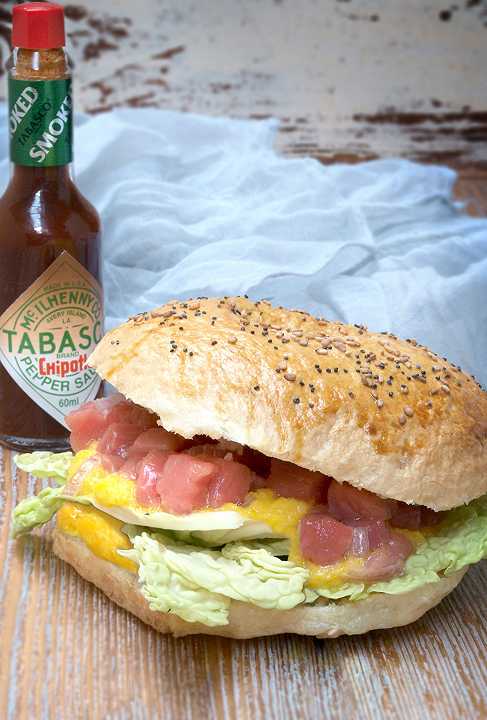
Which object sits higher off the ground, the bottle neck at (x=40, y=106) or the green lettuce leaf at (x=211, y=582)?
the bottle neck at (x=40, y=106)

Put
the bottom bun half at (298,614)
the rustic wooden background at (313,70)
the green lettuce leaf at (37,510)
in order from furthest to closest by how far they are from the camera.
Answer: the rustic wooden background at (313,70)
the green lettuce leaf at (37,510)
the bottom bun half at (298,614)

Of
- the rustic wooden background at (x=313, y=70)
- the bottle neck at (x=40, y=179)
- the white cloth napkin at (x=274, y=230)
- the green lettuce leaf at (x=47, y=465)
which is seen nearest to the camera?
the green lettuce leaf at (x=47, y=465)

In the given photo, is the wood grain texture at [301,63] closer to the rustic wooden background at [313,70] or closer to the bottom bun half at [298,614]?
the rustic wooden background at [313,70]

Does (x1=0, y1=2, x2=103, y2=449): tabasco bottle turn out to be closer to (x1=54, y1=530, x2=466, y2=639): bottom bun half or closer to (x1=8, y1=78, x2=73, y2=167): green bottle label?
(x1=8, y1=78, x2=73, y2=167): green bottle label

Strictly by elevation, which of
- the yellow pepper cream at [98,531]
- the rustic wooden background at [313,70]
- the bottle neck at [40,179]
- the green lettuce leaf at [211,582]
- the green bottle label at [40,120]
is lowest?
the rustic wooden background at [313,70]

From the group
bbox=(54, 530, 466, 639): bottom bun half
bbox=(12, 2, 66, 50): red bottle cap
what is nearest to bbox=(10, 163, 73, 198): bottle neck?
bbox=(12, 2, 66, 50): red bottle cap

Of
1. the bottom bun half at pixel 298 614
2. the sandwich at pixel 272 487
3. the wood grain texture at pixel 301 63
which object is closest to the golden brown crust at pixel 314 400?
the sandwich at pixel 272 487

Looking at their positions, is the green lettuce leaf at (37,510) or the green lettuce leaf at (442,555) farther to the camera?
the green lettuce leaf at (37,510)
